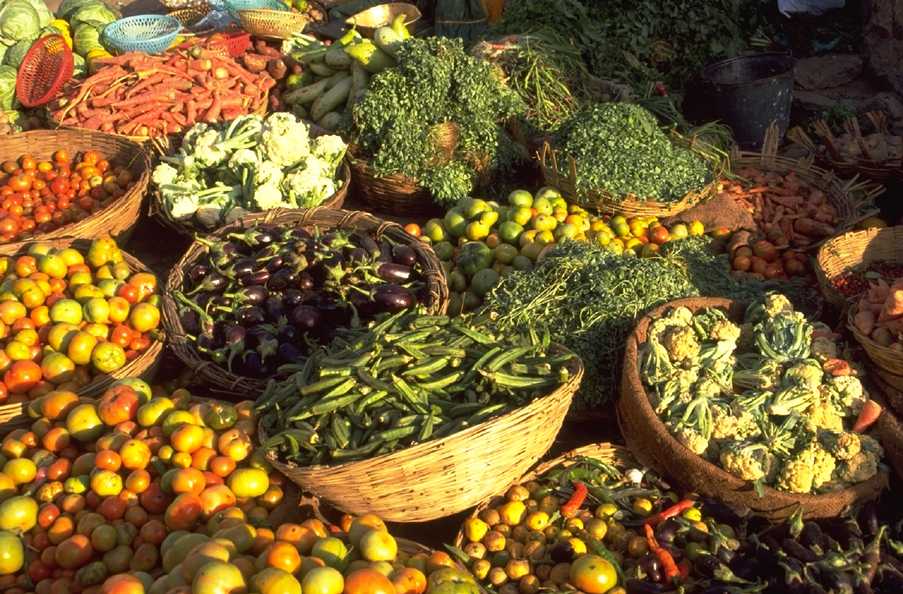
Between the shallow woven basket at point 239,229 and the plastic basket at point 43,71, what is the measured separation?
3.34 metres

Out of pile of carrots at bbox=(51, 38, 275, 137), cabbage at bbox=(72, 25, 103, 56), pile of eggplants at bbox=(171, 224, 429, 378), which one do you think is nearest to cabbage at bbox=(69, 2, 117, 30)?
cabbage at bbox=(72, 25, 103, 56)

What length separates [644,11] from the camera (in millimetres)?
7477

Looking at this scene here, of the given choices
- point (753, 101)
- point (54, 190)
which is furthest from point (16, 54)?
point (753, 101)

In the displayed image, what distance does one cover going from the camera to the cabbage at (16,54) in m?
7.57

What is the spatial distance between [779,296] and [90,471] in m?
3.35

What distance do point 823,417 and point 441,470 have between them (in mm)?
1806

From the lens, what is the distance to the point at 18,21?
7.68 m

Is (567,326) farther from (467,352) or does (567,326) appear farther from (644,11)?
(644,11)

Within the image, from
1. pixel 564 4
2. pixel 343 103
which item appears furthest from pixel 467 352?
pixel 564 4

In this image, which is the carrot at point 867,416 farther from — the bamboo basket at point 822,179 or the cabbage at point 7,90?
the cabbage at point 7,90

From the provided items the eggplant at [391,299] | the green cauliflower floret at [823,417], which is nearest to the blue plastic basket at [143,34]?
the eggplant at [391,299]

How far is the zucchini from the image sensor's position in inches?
271

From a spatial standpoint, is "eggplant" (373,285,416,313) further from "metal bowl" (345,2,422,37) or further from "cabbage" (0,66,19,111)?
"cabbage" (0,66,19,111)

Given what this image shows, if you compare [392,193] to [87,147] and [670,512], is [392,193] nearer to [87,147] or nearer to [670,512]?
[87,147]
